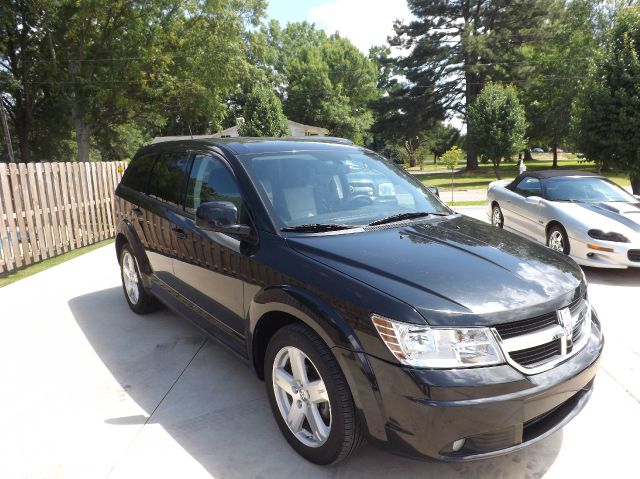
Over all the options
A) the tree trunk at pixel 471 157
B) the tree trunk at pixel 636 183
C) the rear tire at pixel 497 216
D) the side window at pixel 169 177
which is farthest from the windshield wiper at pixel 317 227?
the tree trunk at pixel 471 157

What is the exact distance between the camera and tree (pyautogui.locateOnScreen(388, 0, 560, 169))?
121 ft

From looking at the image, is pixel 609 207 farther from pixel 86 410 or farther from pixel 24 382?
pixel 24 382

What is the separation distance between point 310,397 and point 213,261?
1256 millimetres

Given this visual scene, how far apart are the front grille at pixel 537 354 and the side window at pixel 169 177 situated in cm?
280

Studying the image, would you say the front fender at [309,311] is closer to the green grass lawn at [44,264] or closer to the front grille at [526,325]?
the front grille at [526,325]

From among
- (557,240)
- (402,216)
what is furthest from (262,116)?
(402,216)

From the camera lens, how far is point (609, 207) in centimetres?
653

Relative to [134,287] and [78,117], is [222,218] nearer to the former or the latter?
[134,287]

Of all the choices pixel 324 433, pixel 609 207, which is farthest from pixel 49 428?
pixel 609 207

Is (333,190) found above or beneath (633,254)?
above

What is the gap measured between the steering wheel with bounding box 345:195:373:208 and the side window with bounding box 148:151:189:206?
4.83 feet

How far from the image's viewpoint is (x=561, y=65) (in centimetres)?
3878

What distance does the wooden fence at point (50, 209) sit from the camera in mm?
7254

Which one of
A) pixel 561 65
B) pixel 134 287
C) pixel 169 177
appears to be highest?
pixel 561 65
